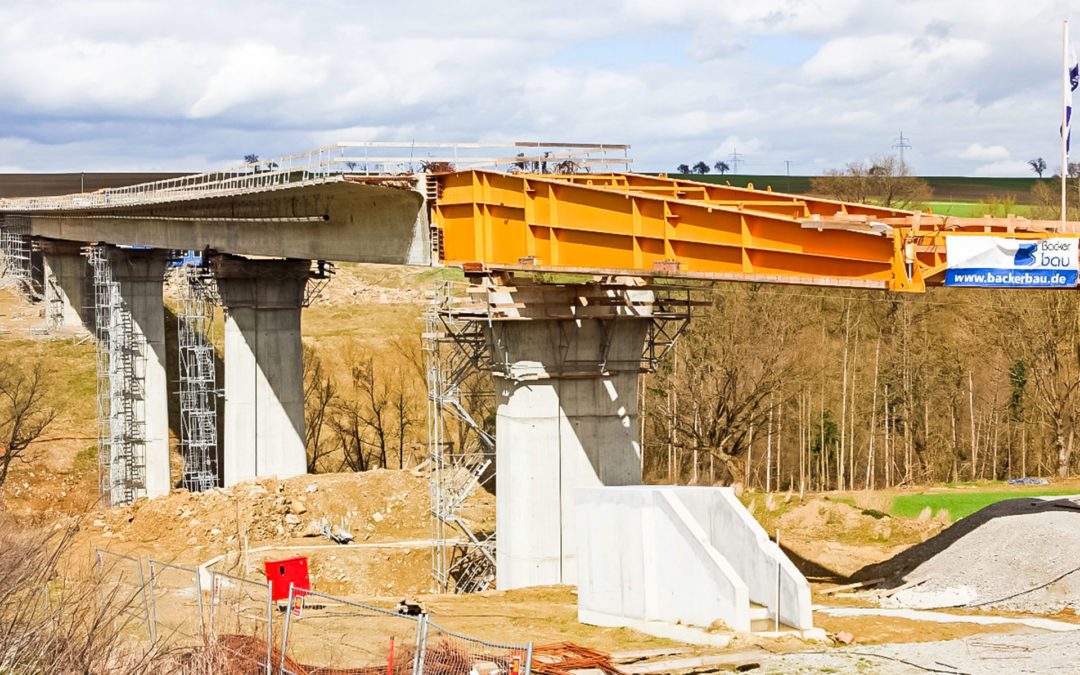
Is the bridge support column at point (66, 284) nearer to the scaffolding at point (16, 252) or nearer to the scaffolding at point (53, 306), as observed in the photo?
the scaffolding at point (53, 306)

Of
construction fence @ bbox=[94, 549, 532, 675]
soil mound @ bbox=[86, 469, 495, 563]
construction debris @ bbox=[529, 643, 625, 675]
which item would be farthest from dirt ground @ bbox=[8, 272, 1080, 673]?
construction debris @ bbox=[529, 643, 625, 675]

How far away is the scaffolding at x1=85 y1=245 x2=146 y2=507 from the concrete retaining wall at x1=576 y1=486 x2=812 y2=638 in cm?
3926

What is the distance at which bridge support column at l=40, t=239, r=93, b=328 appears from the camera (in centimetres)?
7531

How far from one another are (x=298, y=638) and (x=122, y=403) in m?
40.7

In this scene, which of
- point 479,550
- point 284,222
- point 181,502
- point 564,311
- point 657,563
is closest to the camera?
point 657,563

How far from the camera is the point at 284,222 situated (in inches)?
1607

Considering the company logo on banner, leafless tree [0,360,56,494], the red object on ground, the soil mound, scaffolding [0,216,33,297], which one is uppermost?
scaffolding [0,216,33,297]

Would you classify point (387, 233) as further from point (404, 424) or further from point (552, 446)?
point (404, 424)

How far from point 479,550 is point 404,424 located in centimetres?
3908

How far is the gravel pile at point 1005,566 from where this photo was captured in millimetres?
24047

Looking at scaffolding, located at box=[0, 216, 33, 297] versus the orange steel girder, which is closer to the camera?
the orange steel girder

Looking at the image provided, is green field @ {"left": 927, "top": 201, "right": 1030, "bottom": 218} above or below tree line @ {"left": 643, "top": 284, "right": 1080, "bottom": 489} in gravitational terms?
above

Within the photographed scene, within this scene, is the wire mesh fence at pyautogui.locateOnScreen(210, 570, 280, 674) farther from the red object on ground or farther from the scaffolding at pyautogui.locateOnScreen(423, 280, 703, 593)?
the scaffolding at pyautogui.locateOnScreen(423, 280, 703, 593)

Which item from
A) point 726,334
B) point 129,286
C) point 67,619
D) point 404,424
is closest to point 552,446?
point 67,619
